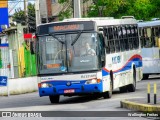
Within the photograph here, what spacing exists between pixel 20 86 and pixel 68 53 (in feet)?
44.1

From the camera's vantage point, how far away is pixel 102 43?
2303cm

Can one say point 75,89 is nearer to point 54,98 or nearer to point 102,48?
point 102,48

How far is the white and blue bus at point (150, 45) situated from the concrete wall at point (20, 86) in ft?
22.7

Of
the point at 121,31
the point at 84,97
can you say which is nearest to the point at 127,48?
the point at 121,31

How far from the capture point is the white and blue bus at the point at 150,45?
37.2m

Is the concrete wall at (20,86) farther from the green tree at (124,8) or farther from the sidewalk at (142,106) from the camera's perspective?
the sidewalk at (142,106)

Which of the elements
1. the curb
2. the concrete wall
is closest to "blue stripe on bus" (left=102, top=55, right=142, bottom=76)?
the curb

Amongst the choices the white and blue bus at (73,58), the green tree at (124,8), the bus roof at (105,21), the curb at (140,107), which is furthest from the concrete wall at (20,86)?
the curb at (140,107)

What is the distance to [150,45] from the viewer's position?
124ft

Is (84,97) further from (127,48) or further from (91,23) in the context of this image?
(91,23)

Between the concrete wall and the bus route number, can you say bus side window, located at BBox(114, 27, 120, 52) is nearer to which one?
the bus route number

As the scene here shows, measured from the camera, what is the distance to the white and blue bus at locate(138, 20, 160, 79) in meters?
37.2

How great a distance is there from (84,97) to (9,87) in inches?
349

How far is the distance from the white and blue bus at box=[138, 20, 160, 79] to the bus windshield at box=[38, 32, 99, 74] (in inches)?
593
